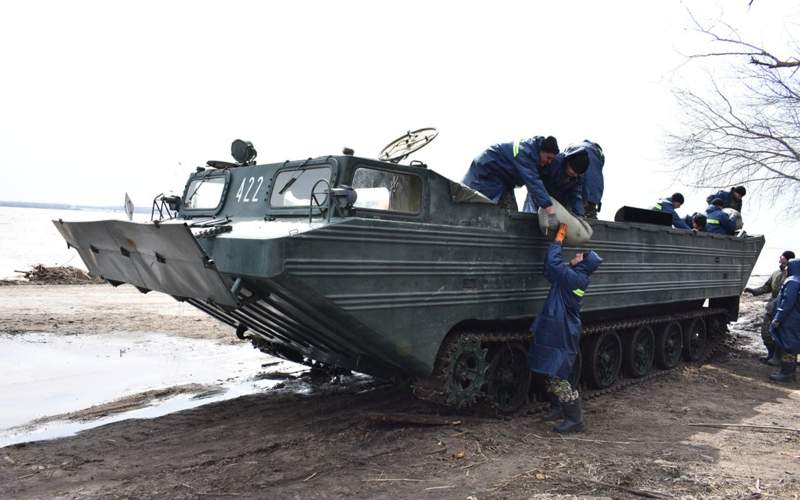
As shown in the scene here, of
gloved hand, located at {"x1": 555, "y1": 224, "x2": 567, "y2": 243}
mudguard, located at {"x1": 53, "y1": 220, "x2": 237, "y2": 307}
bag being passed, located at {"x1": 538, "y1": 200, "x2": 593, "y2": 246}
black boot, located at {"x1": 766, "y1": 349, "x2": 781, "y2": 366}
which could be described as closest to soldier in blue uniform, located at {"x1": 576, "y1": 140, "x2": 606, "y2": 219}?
bag being passed, located at {"x1": 538, "y1": 200, "x2": 593, "y2": 246}

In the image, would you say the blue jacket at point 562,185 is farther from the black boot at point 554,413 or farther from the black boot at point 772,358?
the black boot at point 772,358

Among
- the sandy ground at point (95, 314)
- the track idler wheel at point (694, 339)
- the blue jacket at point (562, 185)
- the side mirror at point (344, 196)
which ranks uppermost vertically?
the blue jacket at point (562, 185)

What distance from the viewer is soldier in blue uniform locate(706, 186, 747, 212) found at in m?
11.5

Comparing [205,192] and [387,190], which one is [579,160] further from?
[205,192]

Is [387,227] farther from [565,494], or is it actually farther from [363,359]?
[565,494]

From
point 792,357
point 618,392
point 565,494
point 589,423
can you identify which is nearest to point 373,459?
point 565,494

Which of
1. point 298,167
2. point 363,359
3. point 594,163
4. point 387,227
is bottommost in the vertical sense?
point 363,359

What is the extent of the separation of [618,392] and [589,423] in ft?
5.19

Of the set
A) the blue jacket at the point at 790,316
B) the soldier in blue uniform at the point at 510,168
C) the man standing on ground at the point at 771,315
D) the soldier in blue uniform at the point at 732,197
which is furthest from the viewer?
the soldier in blue uniform at the point at 732,197

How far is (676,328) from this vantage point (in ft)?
30.0

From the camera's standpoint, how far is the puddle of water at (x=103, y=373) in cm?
602

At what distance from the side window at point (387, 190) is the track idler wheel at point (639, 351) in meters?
4.10

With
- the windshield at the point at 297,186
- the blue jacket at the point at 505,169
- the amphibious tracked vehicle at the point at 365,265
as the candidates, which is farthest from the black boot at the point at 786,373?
the windshield at the point at 297,186

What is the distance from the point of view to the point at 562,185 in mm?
6664
